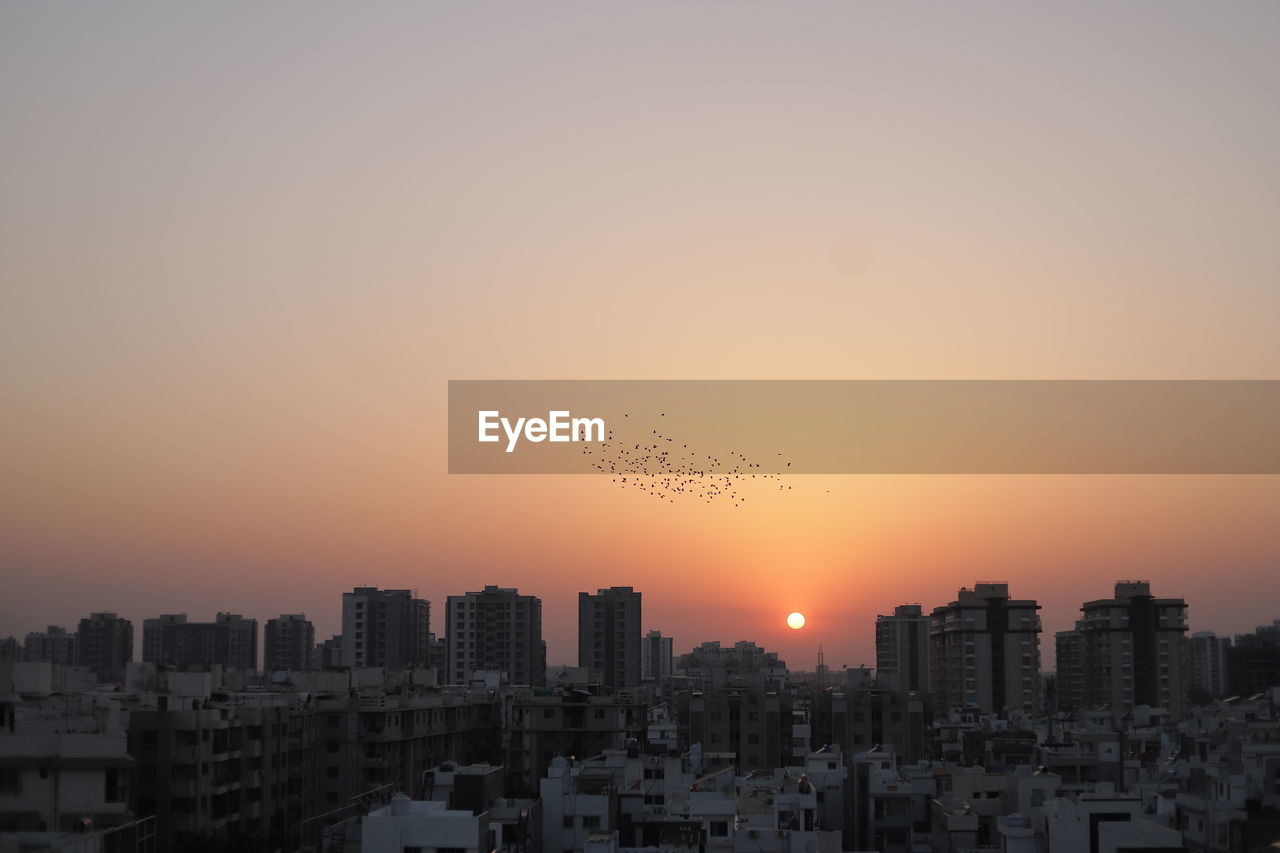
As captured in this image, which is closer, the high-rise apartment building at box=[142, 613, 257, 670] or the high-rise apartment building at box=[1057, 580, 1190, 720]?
the high-rise apartment building at box=[1057, 580, 1190, 720]

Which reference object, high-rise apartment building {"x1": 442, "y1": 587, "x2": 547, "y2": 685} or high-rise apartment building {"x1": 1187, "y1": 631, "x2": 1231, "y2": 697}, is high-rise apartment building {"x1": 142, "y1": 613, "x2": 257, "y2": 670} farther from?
high-rise apartment building {"x1": 1187, "y1": 631, "x2": 1231, "y2": 697}

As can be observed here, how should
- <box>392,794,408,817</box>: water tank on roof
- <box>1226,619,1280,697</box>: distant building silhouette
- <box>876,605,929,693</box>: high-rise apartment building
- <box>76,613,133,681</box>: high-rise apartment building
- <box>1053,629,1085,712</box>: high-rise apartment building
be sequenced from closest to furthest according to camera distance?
<box>392,794,408,817</box>: water tank on roof → <box>1226,619,1280,697</box>: distant building silhouette → <box>1053,629,1085,712</box>: high-rise apartment building → <box>76,613,133,681</box>: high-rise apartment building → <box>876,605,929,693</box>: high-rise apartment building

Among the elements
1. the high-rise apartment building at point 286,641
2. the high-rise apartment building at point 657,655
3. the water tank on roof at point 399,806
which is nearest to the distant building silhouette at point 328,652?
the high-rise apartment building at point 286,641

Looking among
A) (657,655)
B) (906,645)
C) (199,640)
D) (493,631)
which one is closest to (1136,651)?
(906,645)

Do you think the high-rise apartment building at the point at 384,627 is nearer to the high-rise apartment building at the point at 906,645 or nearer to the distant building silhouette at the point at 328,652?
the distant building silhouette at the point at 328,652

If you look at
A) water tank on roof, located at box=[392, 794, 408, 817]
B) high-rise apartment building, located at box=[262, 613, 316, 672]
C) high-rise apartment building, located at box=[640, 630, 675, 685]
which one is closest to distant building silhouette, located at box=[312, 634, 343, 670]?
high-rise apartment building, located at box=[262, 613, 316, 672]

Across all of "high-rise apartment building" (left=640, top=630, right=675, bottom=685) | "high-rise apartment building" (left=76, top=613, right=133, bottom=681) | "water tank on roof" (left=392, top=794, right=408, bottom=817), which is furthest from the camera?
"high-rise apartment building" (left=640, top=630, right=675, bottom=685)

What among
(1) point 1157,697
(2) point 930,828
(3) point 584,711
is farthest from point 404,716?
(1) point 1157,697
